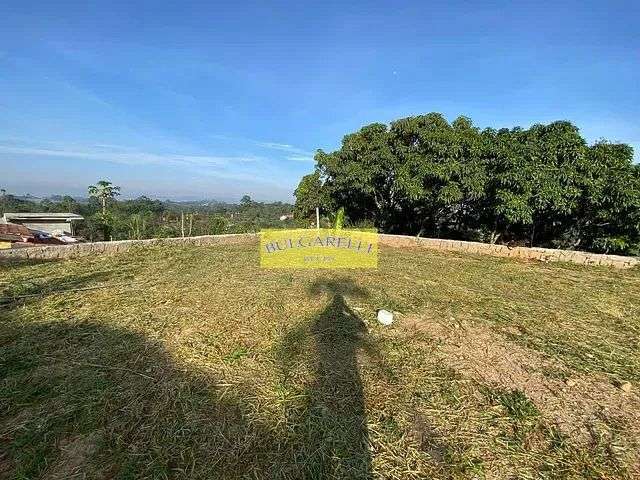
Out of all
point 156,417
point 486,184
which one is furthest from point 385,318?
point 486,184

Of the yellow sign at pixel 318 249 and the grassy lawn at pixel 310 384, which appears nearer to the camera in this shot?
the grassy lawn at pixel 310 384

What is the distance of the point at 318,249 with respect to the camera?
8172 millimetres

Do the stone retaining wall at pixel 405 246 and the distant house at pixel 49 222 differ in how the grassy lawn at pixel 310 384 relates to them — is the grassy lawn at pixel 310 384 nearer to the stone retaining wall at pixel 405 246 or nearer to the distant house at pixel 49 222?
the stone retaining wall at pixel 405 246

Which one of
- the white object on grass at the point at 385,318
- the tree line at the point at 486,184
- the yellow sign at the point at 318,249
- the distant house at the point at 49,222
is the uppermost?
the tree line at the point at 486,184

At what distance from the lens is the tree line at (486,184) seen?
6.71m

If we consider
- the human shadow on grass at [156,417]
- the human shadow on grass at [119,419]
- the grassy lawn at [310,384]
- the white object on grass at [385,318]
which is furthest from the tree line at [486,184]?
the human shadow on grass at [119,419]

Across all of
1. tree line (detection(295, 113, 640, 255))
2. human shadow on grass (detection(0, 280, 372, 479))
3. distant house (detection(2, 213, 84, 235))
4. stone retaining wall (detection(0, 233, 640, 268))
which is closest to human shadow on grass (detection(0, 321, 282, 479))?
human shadow on grass (detection(0, 280, 372, 479))

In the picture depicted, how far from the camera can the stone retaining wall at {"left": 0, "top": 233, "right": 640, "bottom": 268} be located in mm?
5848

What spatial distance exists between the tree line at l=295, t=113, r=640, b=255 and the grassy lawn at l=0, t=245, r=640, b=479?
10.8 feet

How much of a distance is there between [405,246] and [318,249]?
2.27 metres

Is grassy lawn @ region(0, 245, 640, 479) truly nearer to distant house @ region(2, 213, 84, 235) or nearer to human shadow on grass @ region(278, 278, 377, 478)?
human shadow on grass @ region(278, 278, 377, 478)

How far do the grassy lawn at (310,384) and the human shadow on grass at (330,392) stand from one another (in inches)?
0.4

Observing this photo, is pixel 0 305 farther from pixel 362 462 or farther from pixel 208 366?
pixel 362 462

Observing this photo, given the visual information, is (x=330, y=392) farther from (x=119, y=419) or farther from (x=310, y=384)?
(x=119, y=419)
